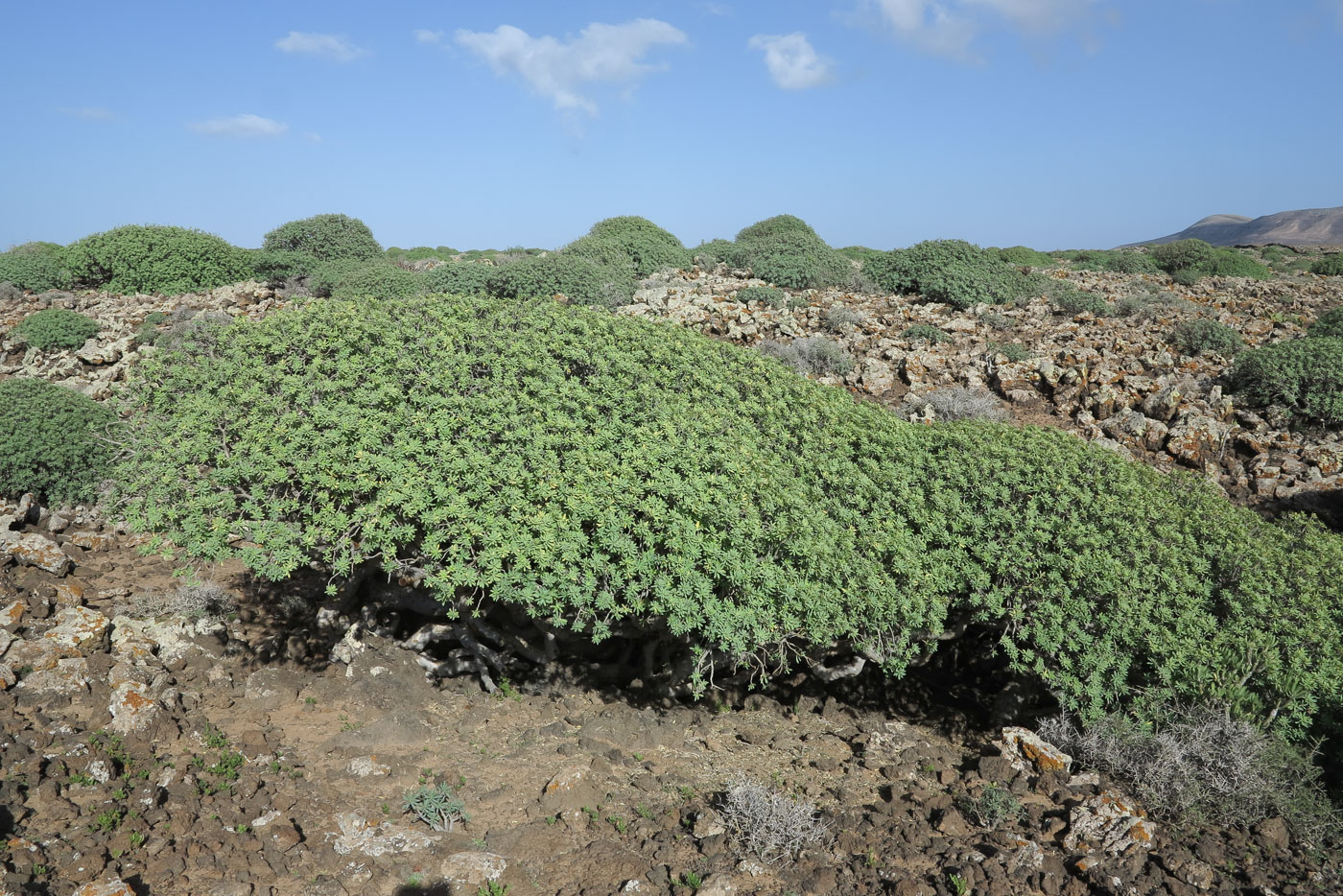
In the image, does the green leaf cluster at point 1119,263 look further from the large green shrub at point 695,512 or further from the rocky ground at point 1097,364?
the large green shrub at point 695,512

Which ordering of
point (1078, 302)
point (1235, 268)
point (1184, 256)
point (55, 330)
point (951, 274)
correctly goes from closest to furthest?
point (55, 330)
point (1078, 302)
point (951, 274)
point (1235, 268)
point (1184, 256)

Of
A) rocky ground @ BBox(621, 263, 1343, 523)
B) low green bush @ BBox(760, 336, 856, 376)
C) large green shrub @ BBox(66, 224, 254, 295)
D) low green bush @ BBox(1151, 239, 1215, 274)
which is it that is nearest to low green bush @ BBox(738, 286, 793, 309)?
rocky ground @ BBox(621, 263, 1343, 523)

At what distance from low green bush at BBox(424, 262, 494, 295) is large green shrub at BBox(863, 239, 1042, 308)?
1011 cm

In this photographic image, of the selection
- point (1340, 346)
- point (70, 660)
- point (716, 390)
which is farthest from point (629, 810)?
point (1340, 346)

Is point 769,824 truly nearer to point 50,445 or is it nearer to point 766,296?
point 50,445

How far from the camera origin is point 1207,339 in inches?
595

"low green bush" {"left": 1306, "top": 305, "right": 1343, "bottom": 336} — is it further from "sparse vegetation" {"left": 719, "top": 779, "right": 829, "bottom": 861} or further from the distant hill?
the distant hill

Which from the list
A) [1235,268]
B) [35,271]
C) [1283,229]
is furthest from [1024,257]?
[1283,229]

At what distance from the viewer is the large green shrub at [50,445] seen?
35.1 ft

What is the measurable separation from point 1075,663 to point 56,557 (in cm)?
1090

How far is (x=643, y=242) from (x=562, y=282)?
7.26 metres

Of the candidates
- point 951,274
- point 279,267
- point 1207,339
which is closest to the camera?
point 1207,339

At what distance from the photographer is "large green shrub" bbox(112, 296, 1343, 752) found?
602cm

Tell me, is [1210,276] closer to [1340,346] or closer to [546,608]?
[1340,346]
